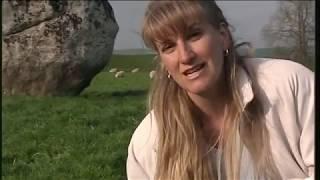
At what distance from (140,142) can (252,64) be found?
39 cm

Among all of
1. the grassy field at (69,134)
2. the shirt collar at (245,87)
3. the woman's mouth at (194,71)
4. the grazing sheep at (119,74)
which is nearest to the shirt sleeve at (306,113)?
the shirt collar at (245,87)

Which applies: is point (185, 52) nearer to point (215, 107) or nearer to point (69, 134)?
point (215, 107)

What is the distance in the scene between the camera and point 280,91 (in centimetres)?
193

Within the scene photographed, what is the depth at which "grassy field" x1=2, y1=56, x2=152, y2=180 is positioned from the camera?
170 inches

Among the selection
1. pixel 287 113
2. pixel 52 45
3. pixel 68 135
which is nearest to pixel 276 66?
pixel 287 113

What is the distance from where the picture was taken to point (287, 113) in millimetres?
1916

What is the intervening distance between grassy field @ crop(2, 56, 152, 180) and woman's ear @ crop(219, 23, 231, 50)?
152cm

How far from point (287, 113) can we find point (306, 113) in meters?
0.05

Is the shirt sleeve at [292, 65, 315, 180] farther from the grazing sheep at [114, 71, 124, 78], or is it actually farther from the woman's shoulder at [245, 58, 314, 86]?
the grazing sheep at [114, 71, 124, 78]

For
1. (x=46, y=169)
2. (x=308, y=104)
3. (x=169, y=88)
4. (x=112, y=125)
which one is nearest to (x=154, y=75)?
(x=169, y=88)

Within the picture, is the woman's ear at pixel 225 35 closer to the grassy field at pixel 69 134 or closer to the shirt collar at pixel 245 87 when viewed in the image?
the shirt collar at pixel 245 87

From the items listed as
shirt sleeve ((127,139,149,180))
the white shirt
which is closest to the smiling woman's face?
the white shirt

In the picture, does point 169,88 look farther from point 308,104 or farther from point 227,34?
point 308,104

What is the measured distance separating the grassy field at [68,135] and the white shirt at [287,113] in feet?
4.87
